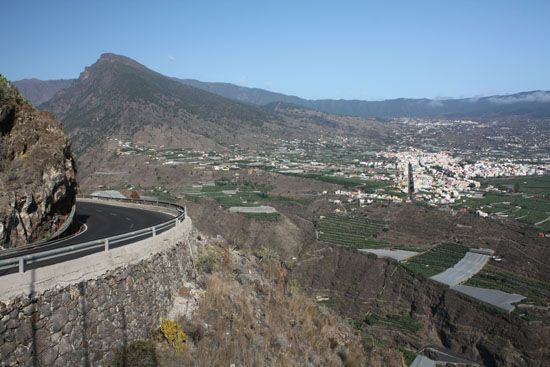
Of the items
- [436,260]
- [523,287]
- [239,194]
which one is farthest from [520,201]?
[239,194]

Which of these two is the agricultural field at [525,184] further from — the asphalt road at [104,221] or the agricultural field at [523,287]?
the asphalt road at [104,221]

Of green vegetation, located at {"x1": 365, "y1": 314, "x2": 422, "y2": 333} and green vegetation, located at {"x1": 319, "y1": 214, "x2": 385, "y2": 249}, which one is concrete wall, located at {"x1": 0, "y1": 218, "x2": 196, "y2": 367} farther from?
green vegetation, located at {"x1": 319, "y1": 214, "x2": 385, "y2": 249}

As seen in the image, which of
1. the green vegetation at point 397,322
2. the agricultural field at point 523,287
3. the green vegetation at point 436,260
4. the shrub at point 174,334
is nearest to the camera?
the shrub at point 174,334

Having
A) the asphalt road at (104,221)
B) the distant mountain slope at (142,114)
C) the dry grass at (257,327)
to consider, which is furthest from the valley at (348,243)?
the asphalt road at (104,221)

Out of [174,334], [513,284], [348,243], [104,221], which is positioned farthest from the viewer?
[348,243]

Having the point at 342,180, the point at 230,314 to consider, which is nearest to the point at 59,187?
the point at 230,314

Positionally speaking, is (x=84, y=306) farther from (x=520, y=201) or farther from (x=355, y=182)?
(x=355, y=182)

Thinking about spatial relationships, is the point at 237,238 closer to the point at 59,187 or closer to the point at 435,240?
the point at 435,240
